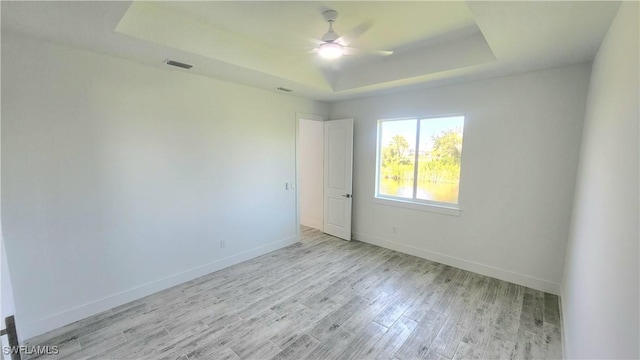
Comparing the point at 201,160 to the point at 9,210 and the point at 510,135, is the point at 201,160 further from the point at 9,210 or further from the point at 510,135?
the point at 510,135

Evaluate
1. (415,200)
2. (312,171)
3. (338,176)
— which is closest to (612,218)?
(415,200)

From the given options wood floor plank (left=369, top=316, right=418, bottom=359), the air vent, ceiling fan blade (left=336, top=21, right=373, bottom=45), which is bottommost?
wood floor plank (left=369, top=316, right=418, bottom=359)

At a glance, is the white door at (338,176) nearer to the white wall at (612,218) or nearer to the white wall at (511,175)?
the white wall at (511,175)

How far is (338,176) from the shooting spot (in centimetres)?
494

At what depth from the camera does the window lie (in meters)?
3.73

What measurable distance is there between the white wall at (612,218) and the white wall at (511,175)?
774 mm

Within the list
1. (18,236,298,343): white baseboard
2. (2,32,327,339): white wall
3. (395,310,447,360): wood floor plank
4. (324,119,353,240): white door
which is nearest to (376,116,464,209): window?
(324,119,353,240): white door

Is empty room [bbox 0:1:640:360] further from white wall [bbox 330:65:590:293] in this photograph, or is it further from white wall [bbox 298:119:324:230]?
white wall [bbox 298:119:324:230]

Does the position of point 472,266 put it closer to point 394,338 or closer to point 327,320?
point 394,338

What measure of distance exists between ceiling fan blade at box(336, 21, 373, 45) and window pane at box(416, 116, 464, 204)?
179 centimetres

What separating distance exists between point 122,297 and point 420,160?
4.21 metres

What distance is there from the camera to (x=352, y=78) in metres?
3.82

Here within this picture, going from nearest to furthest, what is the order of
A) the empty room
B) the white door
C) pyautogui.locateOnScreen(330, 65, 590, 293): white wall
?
the empty room → pyautogui.locateOnScreen(330, 65, 590, 293): white wall → the white door

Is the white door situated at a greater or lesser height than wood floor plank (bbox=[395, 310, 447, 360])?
greater
